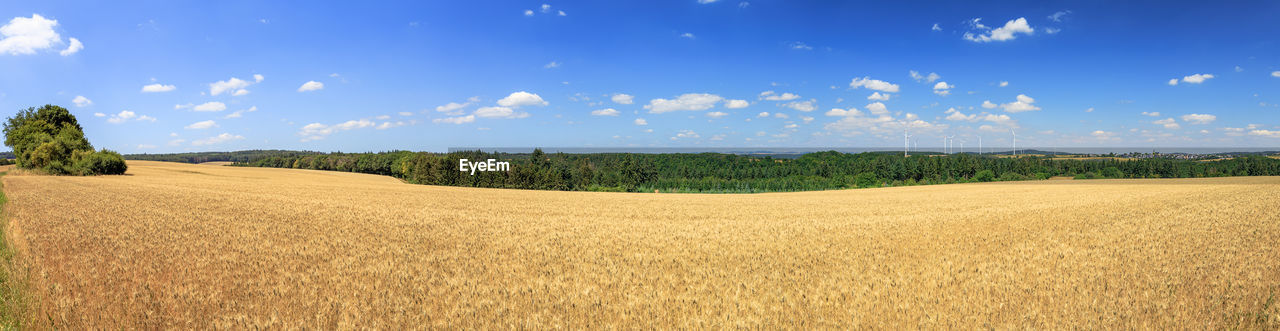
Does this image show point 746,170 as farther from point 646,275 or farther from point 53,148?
point 646,275

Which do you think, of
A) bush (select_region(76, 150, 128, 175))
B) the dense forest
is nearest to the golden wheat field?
bush (select_region(76, 150, 128, 175))

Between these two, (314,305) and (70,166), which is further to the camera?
(70,166)

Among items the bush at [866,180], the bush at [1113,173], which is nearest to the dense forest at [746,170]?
the bush at [866,180]

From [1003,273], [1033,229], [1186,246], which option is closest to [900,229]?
[1033,229]

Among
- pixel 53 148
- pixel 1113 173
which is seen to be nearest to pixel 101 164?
pixel 53 148

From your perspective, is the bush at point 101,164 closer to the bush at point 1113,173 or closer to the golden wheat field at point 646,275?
the golden wheat field at point 646,275

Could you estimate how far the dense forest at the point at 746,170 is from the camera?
92.6 metres

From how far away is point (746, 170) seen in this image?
443 ft

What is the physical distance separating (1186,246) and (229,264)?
17303 mm

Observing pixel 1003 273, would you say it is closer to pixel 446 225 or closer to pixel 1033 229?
pixel 1033 229

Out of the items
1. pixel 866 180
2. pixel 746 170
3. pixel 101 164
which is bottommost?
pixel 866 180

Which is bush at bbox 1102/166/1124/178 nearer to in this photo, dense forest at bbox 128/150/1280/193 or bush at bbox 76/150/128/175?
dense forest at bbox 128/150/1280/193

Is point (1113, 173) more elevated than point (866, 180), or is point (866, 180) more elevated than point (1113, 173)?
point (1113, 173)

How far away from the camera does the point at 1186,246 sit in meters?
9.88
